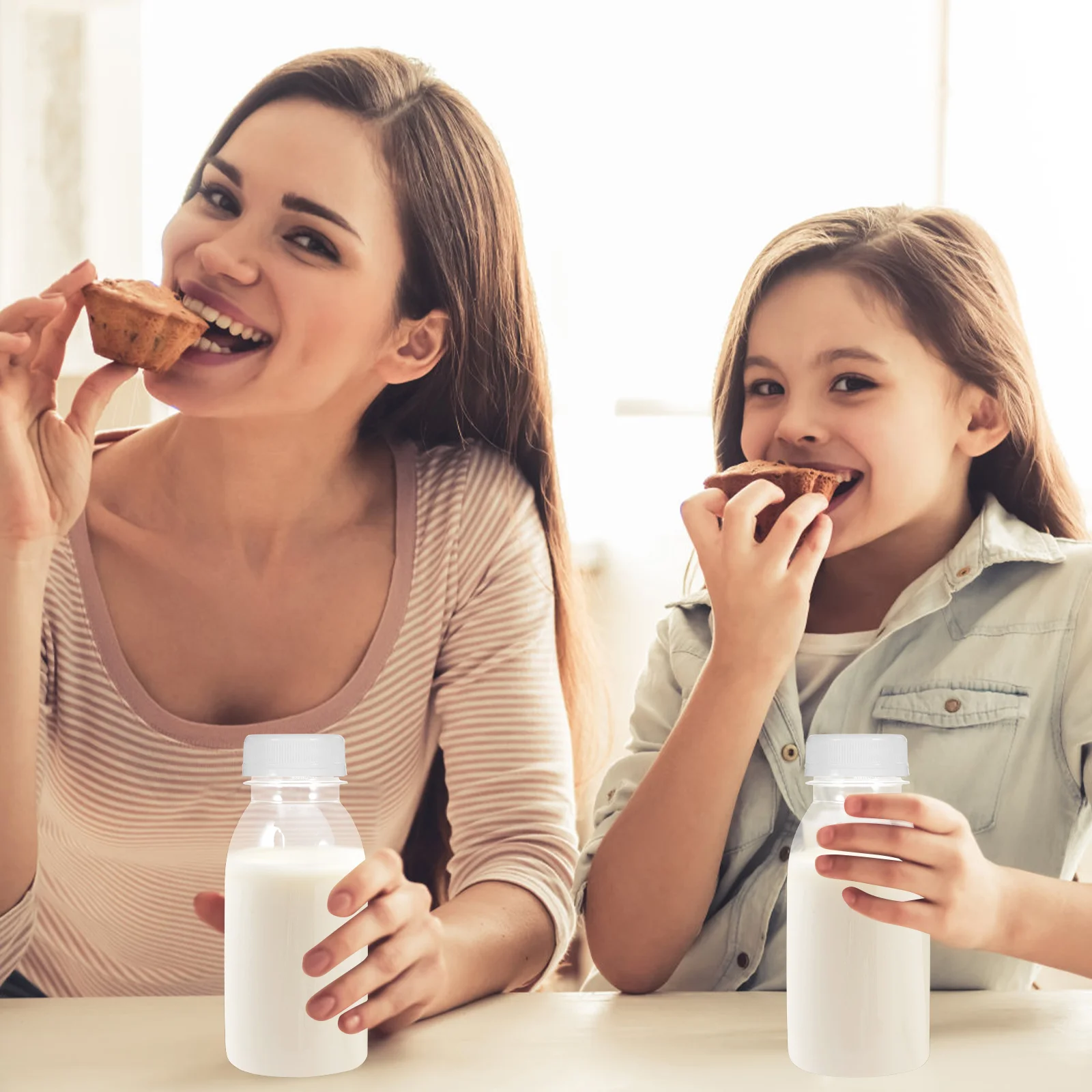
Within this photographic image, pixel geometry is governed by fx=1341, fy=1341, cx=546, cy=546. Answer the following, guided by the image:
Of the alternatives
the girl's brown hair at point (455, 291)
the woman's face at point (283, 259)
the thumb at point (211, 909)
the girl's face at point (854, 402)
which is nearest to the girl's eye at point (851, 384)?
the girl's face at point (854, 402)

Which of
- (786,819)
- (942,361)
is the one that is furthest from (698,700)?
(942,361)

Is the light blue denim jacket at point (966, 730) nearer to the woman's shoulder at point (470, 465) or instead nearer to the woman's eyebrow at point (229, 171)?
the woman's shoulder at point (470, 465)

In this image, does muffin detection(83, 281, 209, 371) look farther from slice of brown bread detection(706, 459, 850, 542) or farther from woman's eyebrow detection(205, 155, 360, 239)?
slice of brown bread detection(706, 459, 850, 542)

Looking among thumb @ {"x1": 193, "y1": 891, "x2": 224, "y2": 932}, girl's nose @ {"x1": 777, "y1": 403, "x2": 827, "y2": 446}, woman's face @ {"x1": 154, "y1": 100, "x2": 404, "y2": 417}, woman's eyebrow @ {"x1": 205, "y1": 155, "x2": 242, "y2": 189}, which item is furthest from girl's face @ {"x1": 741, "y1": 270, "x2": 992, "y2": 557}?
thumb @ {"x1": 193, "y1": 891, "x2": 224, "y2": 932}

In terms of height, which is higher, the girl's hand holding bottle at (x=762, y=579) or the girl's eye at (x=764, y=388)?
the girl's eye at (x=764, y=388)

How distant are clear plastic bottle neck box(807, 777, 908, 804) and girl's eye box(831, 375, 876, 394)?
52 cm

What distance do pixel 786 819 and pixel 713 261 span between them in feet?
5.86

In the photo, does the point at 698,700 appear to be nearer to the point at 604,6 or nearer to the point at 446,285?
the point at 446,285

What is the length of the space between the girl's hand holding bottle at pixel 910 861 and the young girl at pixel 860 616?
27 centimetres

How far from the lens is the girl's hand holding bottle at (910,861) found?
80 centimetres

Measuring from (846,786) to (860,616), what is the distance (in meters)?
0.55

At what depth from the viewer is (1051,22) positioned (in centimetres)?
282

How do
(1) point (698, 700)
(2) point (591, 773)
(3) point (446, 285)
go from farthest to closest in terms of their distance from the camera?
(2) point (591, 773) < (3) point (446, 285) < (1) point (698, 700)

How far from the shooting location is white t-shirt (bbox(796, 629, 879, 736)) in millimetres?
1356
